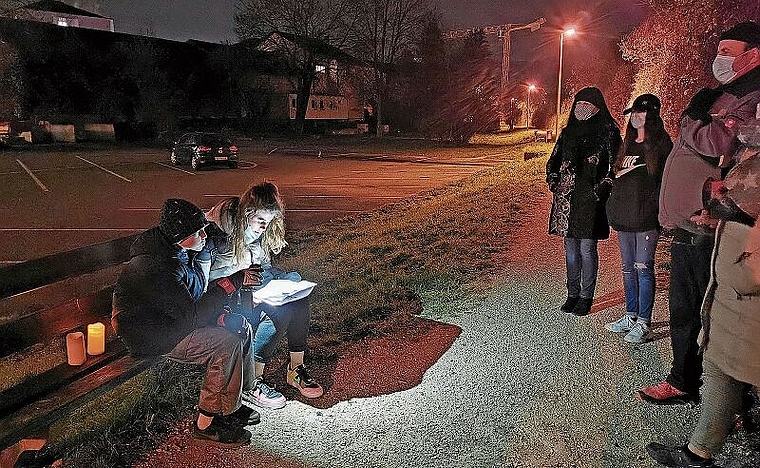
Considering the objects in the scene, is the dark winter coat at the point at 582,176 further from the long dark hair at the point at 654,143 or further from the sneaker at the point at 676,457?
the sneaker at the point at 676,457

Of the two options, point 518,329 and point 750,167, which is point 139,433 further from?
point 750,167

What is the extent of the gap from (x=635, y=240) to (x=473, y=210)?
6.68 m

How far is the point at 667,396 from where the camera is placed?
396cm

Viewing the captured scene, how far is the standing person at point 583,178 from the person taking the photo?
5.25 metres

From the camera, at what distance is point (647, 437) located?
357 cm

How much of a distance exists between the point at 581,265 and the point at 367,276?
8.03 feet

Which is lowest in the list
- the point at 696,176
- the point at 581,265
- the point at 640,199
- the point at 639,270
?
the point at 581,265

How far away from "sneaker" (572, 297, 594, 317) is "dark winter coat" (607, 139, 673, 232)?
96cm

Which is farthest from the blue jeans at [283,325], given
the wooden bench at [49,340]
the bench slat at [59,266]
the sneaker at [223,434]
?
the bench slat at [59,266]

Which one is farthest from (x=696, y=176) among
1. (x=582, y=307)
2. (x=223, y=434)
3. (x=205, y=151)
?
(x=205, y=151)

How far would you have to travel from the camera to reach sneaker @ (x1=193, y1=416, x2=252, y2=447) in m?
3.51

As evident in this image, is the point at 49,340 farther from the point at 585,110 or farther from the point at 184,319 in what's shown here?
the point at 585,110

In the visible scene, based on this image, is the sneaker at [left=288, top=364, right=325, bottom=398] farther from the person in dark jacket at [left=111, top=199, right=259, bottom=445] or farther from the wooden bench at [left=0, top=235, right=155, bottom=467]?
the wooden bench at [left=0, top=235, right=155, bottom=467]

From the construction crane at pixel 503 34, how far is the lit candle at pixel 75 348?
164 ft
